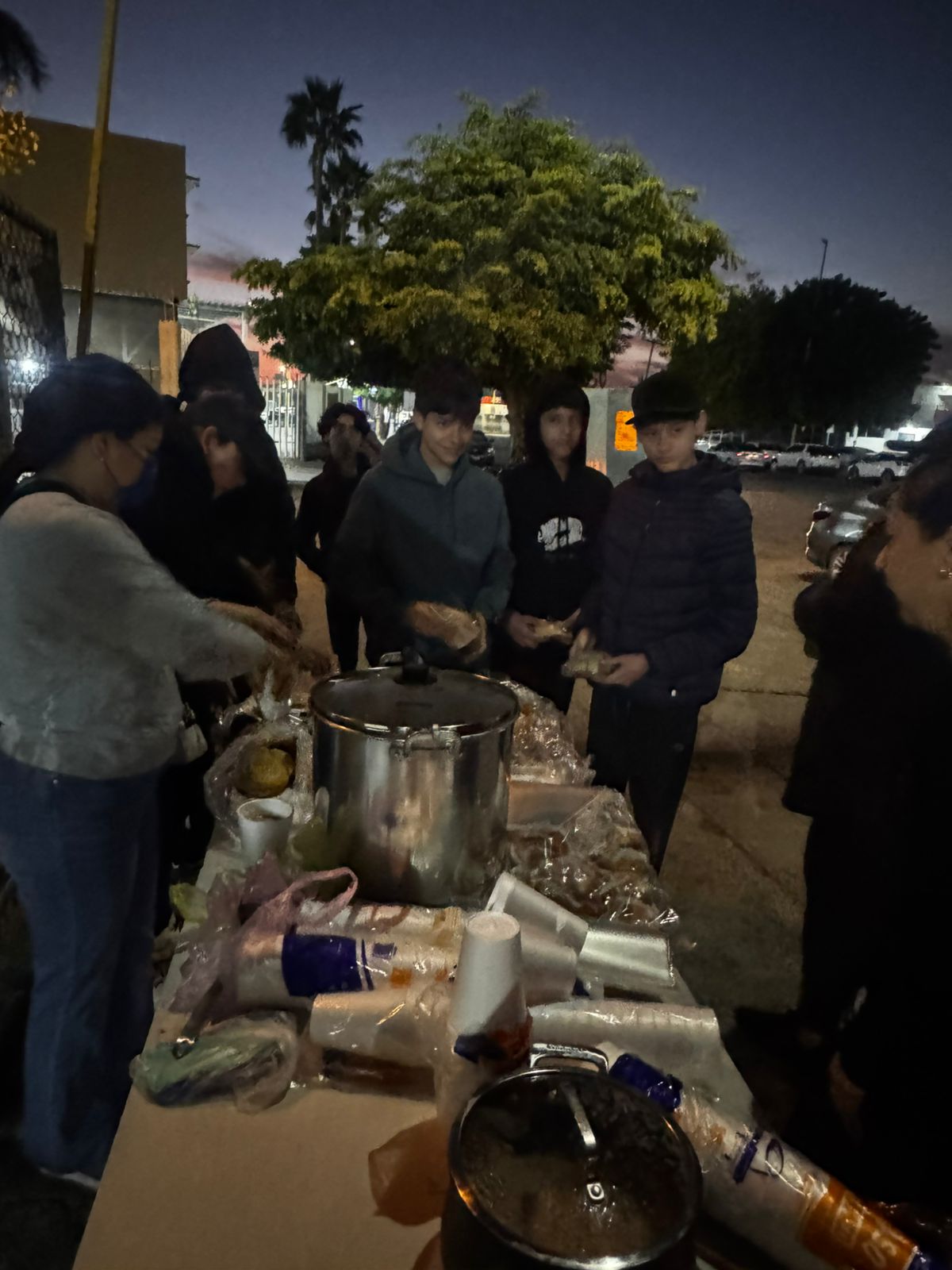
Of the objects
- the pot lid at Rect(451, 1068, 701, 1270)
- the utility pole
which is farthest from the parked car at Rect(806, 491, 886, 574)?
the pot lid at Rect(451, 1068, 701, 1270)

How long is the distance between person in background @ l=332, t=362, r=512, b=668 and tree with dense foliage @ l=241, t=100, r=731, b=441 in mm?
12494

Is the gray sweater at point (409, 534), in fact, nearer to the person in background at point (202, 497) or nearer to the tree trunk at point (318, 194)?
the person in background at point (202, 497)

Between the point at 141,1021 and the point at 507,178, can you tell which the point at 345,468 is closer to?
the point at 141,1021

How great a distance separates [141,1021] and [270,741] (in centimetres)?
80

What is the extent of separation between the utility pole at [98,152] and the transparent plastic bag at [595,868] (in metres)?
3.30

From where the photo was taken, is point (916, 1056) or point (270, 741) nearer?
point (916, 1056)

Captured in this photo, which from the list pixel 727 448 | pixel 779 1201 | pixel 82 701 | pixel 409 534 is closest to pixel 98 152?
pixel 409 534

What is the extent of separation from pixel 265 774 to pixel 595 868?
0.81 m

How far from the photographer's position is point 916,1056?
1896mm

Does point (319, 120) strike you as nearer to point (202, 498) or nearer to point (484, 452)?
point (484, 452)

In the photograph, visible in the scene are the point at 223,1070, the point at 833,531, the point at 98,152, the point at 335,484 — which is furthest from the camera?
the point at 833,531

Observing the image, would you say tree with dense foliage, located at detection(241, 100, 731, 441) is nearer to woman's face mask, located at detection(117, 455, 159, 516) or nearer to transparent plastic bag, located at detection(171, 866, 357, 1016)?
woman's face mask, located at detection(117, 455, 159, 516)

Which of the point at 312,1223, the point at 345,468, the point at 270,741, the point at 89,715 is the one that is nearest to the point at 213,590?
the point at 270,741

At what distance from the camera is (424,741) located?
1.27 metres
